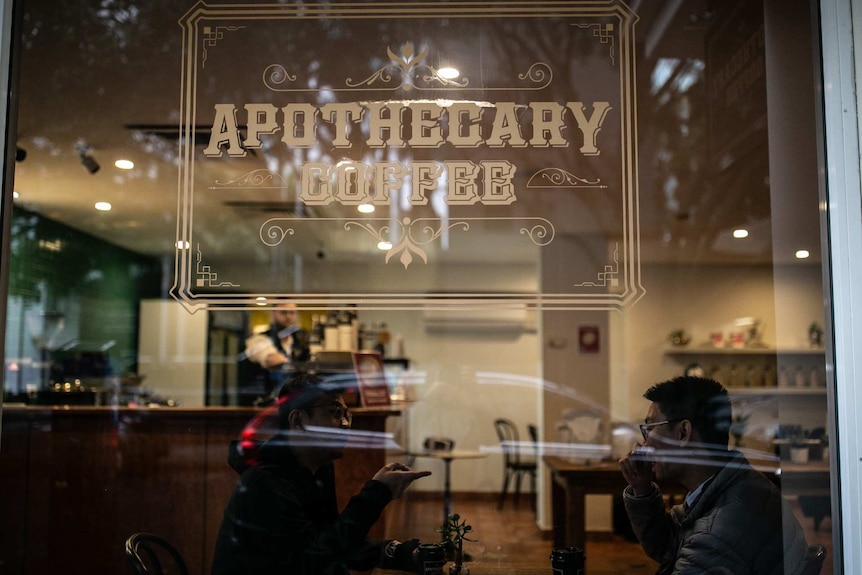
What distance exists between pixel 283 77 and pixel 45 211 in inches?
162

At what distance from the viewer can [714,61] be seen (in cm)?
257

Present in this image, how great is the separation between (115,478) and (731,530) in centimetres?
356

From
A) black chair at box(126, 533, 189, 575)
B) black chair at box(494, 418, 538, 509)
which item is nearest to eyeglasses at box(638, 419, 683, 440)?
black chair at box(126, 533, 189, 575)

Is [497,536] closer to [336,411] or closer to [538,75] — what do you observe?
[336,411]

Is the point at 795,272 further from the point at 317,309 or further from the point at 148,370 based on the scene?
the point at 148,370

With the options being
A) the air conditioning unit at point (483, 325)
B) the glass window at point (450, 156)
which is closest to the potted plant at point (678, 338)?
the air conditioning unit at point (483, 325)

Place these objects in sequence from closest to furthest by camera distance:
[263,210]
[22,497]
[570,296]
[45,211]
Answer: [570,296] → [263,210] → [22,497] → [45,211]

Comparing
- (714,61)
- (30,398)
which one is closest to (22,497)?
(30,398)

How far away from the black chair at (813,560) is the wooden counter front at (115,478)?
7.21ft

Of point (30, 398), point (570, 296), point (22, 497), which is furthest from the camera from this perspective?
point (30, 398)

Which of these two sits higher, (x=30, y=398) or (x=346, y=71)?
(x=346, y=71)

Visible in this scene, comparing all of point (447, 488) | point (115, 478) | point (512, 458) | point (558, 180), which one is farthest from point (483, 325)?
point (558, 180)

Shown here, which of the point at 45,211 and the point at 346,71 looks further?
the point at 45,211

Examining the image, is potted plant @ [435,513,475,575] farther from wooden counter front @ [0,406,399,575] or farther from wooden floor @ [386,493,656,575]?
wooden counter front @ [0,406,399,575]
